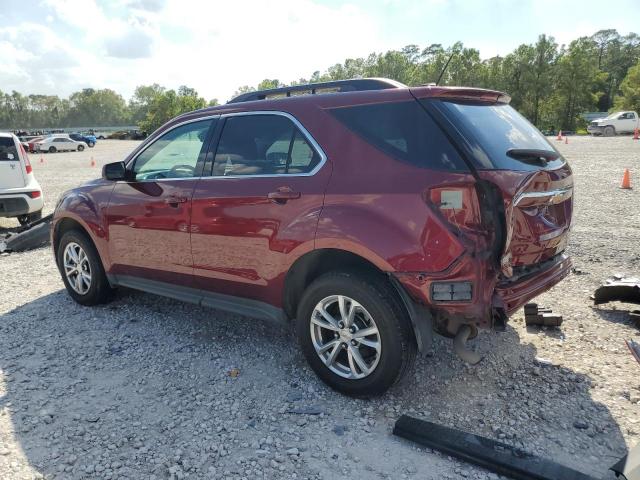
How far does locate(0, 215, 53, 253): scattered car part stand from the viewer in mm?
7570

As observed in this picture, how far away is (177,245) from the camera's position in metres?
4.13

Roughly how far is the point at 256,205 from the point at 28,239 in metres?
5.81

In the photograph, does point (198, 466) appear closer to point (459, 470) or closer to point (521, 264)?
point (459, 470)

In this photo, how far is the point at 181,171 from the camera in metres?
4.16

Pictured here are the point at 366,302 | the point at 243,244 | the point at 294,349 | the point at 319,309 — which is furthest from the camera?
the point at 294,349

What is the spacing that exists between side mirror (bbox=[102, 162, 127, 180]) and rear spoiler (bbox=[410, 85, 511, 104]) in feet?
9.01

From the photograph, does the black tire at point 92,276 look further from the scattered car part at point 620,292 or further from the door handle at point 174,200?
the scattered car part at point 620,292

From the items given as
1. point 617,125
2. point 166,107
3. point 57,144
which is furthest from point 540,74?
point 166,107

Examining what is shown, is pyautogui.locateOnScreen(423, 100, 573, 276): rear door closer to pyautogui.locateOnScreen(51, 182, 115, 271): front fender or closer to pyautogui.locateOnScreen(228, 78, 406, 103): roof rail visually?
pyautogui.locateOnScreen(228, 78, 406, 103): roof rail

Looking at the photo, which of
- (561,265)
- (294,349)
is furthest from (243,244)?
(561,265)

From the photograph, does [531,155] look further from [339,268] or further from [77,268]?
[77,268]

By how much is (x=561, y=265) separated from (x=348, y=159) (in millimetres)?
1658

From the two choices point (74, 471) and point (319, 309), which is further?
point (319, 309)

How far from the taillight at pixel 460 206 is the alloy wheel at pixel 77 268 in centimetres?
378
